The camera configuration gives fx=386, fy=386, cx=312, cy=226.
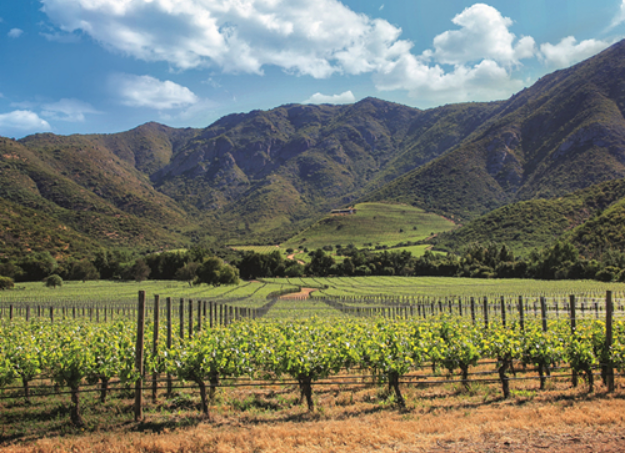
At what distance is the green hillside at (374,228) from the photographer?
134 metres

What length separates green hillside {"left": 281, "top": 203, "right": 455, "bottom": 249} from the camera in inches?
5261

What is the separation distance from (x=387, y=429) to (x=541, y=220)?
369 ft

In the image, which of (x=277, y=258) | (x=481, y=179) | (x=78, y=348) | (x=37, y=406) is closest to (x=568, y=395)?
(x=78, y=348)

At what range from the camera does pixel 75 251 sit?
85.3 metres

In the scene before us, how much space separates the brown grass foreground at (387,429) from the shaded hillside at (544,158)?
6006 inches

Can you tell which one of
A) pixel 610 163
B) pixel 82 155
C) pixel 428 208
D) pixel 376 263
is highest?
pixel 82 155

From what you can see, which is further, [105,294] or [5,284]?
[5,284]

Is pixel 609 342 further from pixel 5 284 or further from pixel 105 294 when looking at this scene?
pixel 5 284

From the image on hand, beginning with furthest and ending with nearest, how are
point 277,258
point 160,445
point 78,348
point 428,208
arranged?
point 428,208, point 277,258, point 78,348, point 160,445

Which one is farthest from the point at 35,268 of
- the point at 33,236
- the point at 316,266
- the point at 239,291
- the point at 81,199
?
the point at 81,199

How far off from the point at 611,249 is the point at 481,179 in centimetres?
11747

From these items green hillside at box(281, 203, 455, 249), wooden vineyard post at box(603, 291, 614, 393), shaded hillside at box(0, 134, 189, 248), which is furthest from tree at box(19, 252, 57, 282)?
green hillside at box(281, 203, 455, 249)

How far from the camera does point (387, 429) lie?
7.39 m

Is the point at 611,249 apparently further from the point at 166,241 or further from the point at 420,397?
the point at 166,241
